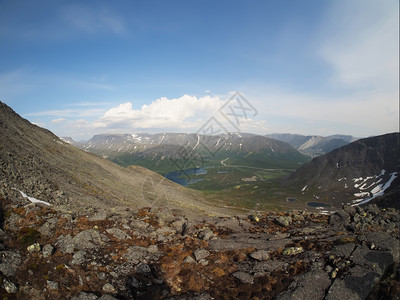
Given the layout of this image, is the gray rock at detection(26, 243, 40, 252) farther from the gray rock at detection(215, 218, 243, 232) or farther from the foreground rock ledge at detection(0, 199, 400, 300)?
the gray rock at detection(215, 218, 243, 232)

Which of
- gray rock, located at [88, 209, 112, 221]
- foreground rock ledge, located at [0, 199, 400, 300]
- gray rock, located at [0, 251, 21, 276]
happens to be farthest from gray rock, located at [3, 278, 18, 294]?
gray rock, located at [88, 209, 112, 221]

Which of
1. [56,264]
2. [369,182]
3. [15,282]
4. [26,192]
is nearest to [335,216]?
[56,264]

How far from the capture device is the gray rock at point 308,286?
15531 millimetres

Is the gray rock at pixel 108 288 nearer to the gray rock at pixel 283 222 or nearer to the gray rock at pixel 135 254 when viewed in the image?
the gray rock at pixel 135 254

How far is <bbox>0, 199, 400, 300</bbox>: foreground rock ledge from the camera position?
50.6 feet

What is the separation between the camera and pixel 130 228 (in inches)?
984

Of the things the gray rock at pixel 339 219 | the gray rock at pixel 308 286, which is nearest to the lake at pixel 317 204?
the gray rock at pixel 339 219

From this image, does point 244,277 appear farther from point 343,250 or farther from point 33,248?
point 33,248

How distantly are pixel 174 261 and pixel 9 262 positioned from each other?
40.8 ft

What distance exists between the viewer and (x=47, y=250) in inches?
672

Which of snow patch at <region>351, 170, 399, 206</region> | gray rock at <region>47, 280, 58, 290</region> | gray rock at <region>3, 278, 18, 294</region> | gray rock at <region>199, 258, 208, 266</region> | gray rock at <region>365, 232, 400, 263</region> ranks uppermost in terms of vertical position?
gray rock at <region>3, 278, 18, 294</region>

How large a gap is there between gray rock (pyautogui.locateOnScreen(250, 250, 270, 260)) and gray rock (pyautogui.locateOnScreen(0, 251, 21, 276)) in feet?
63.5

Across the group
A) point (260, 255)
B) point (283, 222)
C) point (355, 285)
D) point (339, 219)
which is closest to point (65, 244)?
point (260, 255)

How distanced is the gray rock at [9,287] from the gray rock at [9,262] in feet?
2.76
